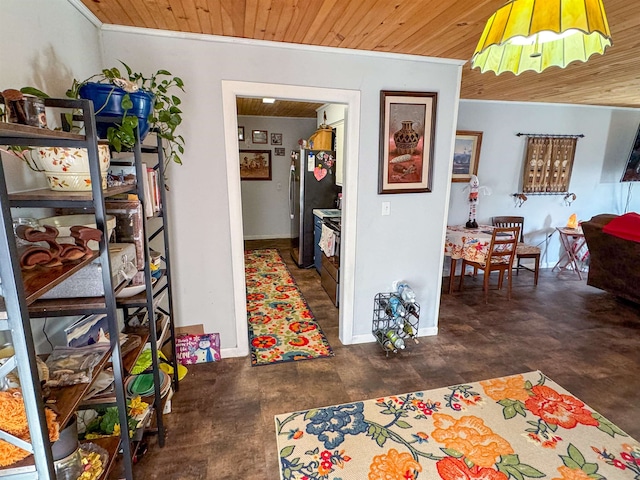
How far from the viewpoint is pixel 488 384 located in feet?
7.68

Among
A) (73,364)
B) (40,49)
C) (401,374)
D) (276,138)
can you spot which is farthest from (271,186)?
(73,364)

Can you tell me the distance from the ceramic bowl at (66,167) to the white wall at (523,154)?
165 inches

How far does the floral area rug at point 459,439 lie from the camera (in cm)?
166

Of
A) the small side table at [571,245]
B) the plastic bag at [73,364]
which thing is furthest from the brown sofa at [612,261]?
the plastic bag at [73,364]

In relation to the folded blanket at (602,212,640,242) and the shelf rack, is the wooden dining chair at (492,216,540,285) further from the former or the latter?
the shelf rack

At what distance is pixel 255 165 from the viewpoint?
Answer: 6172mm

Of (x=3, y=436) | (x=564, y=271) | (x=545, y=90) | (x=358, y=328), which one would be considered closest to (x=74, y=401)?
(x=3, y=436)

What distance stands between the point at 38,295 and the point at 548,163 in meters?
5.59

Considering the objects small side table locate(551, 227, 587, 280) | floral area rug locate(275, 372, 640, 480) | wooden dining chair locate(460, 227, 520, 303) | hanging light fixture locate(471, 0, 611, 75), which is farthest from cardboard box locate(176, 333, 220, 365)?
small side table locate(551, 227, 587, 280)

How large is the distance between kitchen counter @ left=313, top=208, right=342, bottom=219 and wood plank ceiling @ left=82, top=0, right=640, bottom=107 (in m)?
2.08

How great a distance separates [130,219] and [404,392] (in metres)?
2.00

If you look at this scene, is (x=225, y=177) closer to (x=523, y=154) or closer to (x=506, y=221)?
(x=506, y=221)

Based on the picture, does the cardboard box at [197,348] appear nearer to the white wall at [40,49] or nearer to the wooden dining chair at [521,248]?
the white wall at [40,49]

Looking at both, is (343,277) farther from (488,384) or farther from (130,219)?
(130,219)
